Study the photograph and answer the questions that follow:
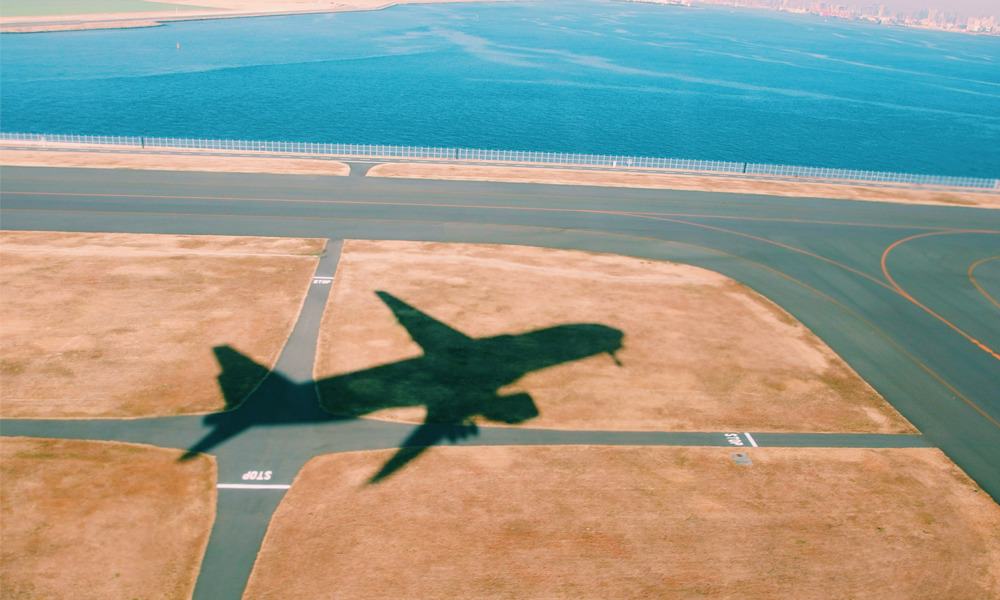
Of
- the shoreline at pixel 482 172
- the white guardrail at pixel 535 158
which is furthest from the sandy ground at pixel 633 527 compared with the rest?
the white guardrail at pixel 535 158

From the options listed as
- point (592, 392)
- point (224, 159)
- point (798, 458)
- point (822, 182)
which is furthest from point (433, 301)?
point (822, 182)

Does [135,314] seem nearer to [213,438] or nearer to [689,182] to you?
[213,438]

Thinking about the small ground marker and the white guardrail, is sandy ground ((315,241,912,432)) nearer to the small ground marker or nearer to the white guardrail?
the small ground marker

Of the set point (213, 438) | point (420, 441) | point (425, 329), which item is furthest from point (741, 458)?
point (213, 438)

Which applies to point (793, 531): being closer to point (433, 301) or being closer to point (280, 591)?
point (280, 591)

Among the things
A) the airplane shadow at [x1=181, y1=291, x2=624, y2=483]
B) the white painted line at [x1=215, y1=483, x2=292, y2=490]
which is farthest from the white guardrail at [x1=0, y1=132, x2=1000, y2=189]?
the white painted line at [x1=215, y1=483, x2=292, y2=490]
